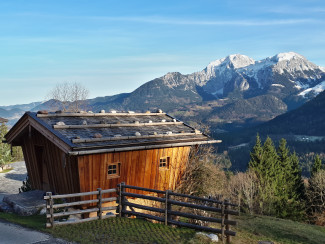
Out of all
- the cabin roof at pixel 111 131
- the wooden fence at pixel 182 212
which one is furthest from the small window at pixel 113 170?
the wooden fence at pixel 182 212

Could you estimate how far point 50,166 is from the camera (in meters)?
18.1

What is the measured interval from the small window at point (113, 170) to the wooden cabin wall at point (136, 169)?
0.18 m

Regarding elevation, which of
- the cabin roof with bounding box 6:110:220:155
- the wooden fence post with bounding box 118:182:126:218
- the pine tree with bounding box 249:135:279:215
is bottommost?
the pine tree with bounding box 249:135:279:215

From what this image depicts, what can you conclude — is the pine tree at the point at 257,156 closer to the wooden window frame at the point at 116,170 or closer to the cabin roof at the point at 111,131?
the cabin roof at the point at 111,131

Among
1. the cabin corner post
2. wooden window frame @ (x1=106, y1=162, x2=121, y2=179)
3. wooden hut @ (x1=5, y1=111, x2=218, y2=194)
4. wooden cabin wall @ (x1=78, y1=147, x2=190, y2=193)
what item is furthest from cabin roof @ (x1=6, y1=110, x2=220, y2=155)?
the cabin corner post

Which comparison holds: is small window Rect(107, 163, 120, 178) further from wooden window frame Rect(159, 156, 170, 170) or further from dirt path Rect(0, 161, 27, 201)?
dirt path Rect(0, 161, 27, 201)

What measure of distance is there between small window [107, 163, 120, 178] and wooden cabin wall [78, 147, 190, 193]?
0.18m

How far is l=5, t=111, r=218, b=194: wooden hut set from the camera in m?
15.9

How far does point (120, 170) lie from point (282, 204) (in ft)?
122

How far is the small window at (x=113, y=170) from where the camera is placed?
667 inches

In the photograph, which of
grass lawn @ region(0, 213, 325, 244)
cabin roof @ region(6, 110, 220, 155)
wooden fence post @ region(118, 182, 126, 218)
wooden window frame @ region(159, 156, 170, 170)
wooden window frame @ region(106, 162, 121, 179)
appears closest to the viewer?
grass lawn @ region(0, 213, 325, 244)

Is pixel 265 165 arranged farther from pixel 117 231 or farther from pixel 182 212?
pixel 117 231

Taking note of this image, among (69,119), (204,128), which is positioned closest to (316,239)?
A: (204,128)

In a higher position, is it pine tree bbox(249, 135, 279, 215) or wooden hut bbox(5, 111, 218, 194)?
wooden hut bbox(5, 111, 218, 194)
